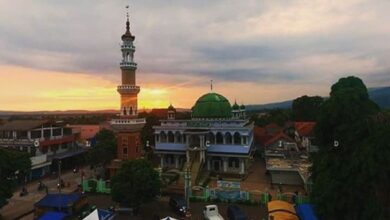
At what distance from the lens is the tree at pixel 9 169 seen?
91.5 ft

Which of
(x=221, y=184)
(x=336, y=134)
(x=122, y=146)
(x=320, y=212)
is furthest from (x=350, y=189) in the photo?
(x=122, y=146)

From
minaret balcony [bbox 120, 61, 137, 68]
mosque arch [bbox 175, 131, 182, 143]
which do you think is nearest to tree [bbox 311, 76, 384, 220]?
minaret balcony [bbox 120, 61, 137, 68]

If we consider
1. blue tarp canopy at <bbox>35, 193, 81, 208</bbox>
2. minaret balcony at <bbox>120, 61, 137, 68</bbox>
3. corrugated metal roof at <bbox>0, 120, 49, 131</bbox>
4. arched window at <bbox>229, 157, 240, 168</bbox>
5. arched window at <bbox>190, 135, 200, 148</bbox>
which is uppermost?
minaret balcony at <bbox>120, 61, 137, 68</bbox>

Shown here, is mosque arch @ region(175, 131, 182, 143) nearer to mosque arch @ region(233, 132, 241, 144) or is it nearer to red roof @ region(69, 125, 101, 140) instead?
mosque arch @ region(233, 132, 241, 144)

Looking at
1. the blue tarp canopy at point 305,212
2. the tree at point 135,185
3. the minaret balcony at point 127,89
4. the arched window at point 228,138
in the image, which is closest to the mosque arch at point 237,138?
the arched window at point 228,138

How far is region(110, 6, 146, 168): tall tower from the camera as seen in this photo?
137ft

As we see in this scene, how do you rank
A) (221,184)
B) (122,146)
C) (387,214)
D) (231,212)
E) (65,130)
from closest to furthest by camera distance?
1. (387,214)
2. (231,212)
3. (221,184)
4. (122,146)
5. (65,130)

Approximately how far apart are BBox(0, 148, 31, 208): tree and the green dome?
23848 millimetres

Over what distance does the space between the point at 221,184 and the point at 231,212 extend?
916 cm

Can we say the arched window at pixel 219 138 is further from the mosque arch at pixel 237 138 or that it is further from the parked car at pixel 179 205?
the parked car at pixel 179 205

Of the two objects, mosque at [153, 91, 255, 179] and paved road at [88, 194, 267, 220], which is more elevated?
mosque at [153, 91, 255, 179]

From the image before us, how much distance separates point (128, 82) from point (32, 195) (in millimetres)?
16781

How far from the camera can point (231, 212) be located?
91.4 ft

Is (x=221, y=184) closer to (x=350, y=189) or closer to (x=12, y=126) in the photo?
(x=350, y=189)
